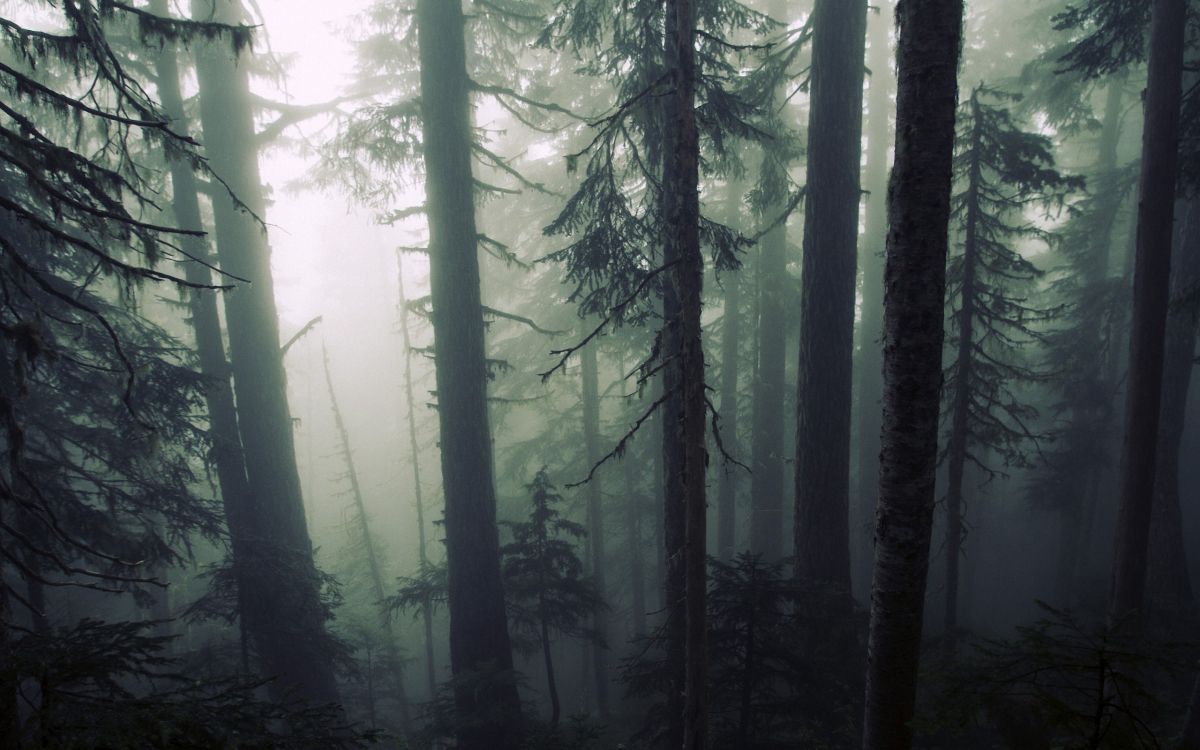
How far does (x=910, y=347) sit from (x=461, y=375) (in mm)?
7286

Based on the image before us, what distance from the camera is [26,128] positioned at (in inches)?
147

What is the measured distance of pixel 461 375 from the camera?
9.72 metres

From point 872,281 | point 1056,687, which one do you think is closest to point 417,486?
point 872,281

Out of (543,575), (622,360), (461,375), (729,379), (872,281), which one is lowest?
(543,575)

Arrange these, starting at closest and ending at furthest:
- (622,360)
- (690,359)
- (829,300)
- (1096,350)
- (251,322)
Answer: (690,359), (829,300), (251,322), (1096,350), (622,360)

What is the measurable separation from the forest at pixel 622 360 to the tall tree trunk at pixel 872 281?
10.3 inches

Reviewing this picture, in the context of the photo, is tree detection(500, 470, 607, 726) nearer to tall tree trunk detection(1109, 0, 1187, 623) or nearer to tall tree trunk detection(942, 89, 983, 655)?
tall tree trunk detection(942, 89, 983, 655)

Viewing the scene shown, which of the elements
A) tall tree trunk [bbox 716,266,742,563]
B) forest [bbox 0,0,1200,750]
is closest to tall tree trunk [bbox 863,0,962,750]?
forest [bbox 0,0,1200,750]

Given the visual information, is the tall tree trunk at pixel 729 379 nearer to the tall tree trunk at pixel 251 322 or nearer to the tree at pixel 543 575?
the tree at pixel 543 575

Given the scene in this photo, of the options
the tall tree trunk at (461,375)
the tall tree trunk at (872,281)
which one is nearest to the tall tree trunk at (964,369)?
the tall tree trunk at (872,281)

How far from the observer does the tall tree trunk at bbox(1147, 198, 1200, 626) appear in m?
11.6

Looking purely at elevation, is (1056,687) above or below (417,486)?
above

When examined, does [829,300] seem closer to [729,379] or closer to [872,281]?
[729,379]

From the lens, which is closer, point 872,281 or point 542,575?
point 542,575
